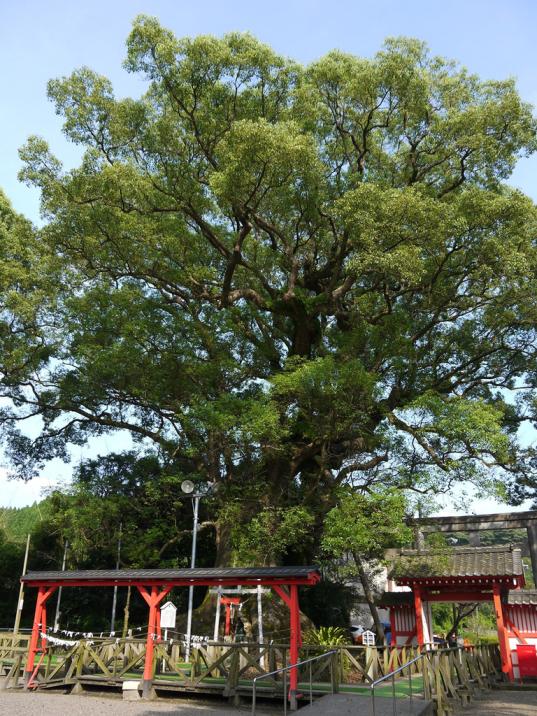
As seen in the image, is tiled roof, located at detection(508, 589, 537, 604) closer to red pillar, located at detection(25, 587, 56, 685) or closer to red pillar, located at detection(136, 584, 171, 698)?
red pillar, located at detection(136, 584, 171, 698)

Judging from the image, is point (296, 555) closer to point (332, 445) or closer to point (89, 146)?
point (332, 445)

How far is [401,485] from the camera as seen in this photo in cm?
1448

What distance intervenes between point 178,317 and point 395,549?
9673mm

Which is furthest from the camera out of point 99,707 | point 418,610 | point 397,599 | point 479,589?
point 397,599

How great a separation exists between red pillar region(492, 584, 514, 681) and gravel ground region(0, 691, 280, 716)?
7487mm

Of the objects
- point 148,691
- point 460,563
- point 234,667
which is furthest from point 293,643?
point 460,563

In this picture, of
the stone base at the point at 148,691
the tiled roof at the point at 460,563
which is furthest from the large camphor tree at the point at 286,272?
the stone base at the point at 148,691

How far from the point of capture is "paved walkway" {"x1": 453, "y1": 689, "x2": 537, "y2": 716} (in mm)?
9797

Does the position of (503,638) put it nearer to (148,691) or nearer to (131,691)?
(148,691)

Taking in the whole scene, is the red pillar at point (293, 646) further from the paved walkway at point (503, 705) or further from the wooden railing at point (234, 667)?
the paved walkway at point (503, 705)

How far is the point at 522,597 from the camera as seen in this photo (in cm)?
1552

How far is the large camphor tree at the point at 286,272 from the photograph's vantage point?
14672mm

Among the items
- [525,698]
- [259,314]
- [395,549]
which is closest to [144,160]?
[259,314]

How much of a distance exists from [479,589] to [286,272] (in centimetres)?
1171
